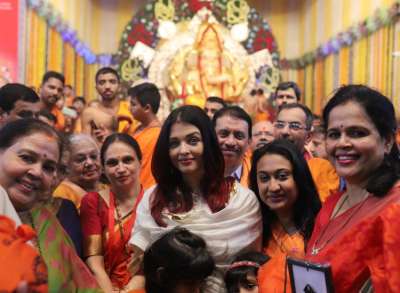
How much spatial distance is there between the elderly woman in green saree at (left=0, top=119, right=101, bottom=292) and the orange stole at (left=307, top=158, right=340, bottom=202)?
180 cm

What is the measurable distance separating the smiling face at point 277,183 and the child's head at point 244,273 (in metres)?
0.28

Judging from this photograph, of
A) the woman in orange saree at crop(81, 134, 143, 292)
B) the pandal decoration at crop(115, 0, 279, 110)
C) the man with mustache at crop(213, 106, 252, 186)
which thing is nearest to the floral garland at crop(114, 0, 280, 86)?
the pandal decoration at crop(115, 0, 279, 110)

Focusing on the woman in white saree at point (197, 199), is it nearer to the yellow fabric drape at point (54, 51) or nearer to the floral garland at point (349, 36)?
the floral garland at point (349, 36)

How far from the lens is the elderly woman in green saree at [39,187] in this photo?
7.07ft

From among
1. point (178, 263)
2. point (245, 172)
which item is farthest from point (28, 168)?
point (245, 172)

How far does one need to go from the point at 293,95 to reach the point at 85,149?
241cm

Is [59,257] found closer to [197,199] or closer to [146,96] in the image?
[197,199]

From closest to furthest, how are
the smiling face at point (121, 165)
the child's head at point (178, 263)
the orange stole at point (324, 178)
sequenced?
1. the child's head at point (178, 263)
2. the smiling face at point (121, 165)
3. the orange stole at point (324, 178)

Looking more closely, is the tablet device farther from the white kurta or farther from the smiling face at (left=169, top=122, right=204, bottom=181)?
the smiling face at (left=169, top=122, right=204, bottom=181)

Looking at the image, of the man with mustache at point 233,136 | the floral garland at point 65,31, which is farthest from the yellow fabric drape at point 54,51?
the man with mustache at point 233,136

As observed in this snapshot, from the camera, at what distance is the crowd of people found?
6.81 feet

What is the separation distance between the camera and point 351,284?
6.82ft

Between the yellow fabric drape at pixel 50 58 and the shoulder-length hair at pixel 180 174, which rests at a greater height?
the yellow fabric drape at pixel 50 58

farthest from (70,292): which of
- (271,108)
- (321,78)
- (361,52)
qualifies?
(321,78)
